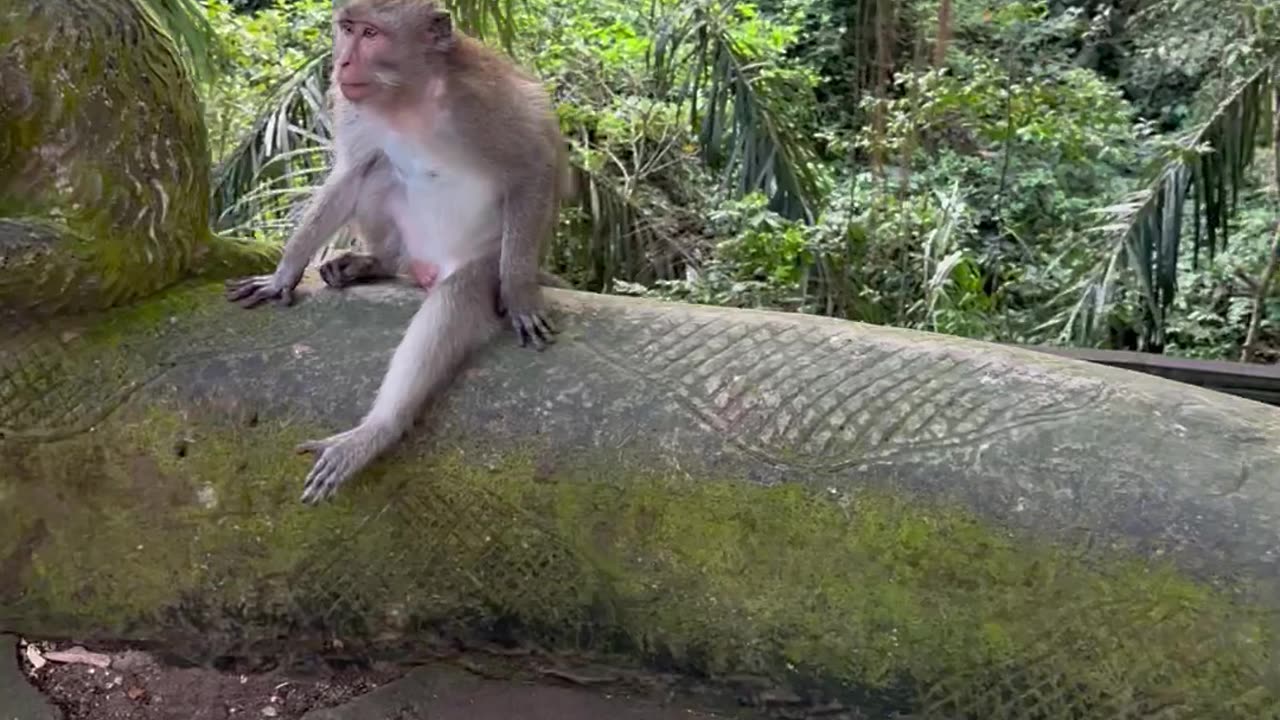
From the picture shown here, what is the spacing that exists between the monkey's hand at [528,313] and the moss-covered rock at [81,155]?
83 cm

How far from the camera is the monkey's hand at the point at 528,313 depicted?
268 centimetres

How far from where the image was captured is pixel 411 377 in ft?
8.20

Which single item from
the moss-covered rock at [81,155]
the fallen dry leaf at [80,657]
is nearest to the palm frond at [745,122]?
the moss-covered rock at [81,155]

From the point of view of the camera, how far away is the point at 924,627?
2262 mm

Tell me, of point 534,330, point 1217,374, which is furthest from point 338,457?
point 1217,374

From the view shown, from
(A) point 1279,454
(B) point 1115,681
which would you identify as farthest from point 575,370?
(A) point 1279,454

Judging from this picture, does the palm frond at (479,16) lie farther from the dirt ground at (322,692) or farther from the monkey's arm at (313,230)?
the dirt ground at (322,692)

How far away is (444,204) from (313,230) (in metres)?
0.33

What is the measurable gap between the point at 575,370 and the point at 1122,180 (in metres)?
7.53

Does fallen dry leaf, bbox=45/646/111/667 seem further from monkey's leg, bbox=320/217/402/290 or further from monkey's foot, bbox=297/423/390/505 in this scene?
monkey's leg, bbox=320/217/402/290

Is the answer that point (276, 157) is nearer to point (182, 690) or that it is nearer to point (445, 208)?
point (445, 208)

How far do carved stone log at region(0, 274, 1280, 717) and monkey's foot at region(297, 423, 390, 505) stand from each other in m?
0.07

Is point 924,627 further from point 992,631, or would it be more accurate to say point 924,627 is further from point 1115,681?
point 1115,681

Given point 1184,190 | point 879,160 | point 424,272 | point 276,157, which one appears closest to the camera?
point 424,272
